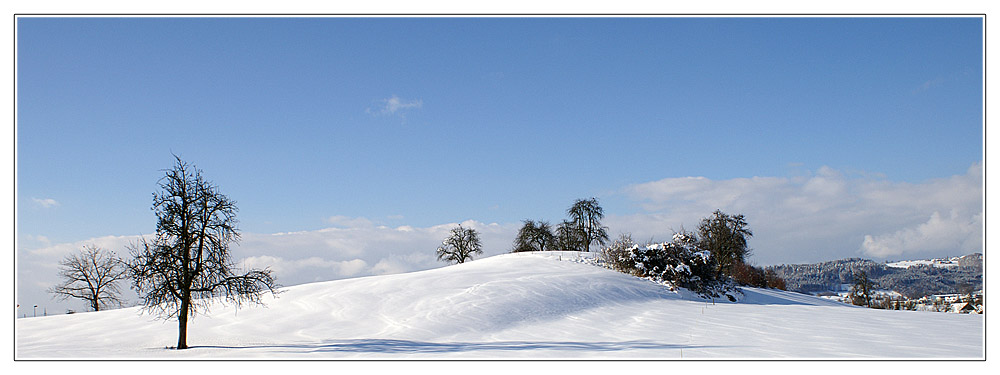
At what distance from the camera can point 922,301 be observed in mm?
23828

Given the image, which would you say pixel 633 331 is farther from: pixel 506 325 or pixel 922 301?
pixel 922 301

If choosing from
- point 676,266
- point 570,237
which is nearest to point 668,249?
point 676,266

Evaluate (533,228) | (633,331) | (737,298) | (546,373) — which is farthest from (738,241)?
(546,373)

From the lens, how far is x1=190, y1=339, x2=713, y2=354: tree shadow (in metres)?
13.2

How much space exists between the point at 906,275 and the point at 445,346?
2084 centimetres

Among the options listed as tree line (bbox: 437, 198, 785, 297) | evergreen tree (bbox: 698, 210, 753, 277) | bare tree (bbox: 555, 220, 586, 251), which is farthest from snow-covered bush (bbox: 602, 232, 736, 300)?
bare tree (bbox: 555, 220, 586, 251)

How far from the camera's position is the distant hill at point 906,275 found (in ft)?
43.1

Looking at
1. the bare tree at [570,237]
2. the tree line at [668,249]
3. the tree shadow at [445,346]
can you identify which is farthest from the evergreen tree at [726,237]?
the tree shadow at [445,346]

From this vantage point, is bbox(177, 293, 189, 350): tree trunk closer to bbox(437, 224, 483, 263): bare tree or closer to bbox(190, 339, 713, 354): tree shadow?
bbox(190, 339, 713, 354): tree shadow

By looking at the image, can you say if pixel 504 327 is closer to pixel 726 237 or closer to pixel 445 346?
pixel 445 346

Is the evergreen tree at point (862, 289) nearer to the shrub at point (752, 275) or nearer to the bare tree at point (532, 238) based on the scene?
the shrub at point (752, 275)

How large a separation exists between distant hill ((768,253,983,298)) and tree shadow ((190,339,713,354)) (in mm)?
6338

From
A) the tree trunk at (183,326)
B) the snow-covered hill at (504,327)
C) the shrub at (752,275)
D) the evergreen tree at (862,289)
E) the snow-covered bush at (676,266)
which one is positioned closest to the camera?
the snow-covered hill at (504,327)

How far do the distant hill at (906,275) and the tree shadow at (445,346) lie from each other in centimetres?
634
